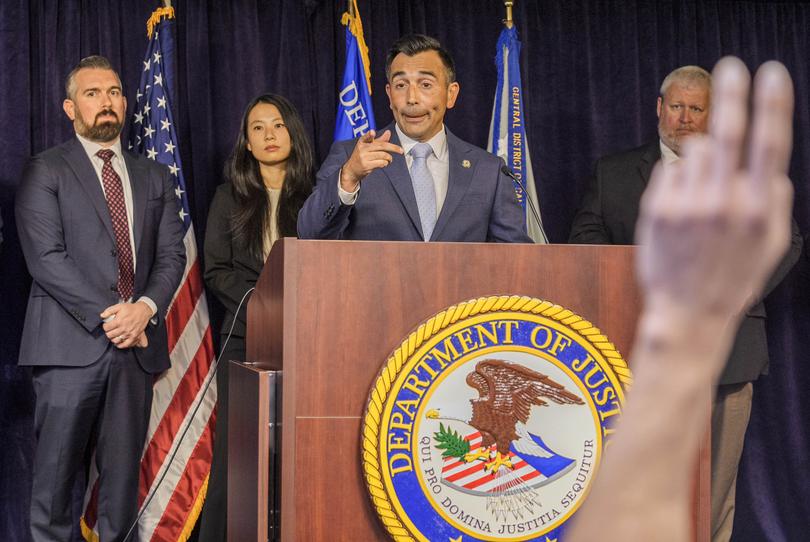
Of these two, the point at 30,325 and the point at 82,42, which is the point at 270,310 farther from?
the point at 82,42

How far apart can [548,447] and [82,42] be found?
11.1 ft

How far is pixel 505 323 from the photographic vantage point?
1.81m

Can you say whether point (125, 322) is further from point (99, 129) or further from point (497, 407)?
point (497, 407)

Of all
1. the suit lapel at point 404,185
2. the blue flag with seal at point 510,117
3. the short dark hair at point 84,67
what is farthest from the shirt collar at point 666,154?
the short dark hair at point 84,67

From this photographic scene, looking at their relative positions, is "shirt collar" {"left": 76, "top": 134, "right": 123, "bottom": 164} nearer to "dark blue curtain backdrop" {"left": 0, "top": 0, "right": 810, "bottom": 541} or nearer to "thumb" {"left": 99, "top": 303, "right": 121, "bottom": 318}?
"dark blue curtain backdrop" {"left": 0, "top": 0, "right": 810, "bottom": 541}

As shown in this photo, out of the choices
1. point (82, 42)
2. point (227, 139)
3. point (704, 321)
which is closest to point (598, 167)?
point (227, 139)

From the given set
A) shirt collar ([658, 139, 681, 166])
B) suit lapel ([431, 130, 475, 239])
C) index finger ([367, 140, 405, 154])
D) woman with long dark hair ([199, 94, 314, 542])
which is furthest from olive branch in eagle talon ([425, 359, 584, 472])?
shirt collar ([658, 139, 681, 166])

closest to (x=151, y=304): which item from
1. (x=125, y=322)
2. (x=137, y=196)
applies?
(x=125, y=322)

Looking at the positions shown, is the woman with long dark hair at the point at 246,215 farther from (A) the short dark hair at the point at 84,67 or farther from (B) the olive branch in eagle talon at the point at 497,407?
(B) the olive branch in eagle talon at the point at 497,407

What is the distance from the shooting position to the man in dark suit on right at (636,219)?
4.04 metres

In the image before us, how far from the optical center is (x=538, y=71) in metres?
4.92

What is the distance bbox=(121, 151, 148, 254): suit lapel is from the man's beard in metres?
0.11

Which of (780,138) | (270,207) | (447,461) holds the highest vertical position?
(270,207)

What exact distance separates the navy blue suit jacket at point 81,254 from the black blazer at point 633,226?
162 centimetres
